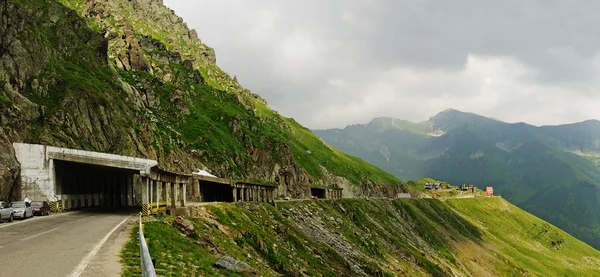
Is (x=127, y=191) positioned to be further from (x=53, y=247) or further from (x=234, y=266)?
(x=234, y=266)

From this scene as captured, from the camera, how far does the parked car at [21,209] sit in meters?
41.4

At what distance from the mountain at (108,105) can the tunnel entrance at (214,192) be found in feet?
38.4

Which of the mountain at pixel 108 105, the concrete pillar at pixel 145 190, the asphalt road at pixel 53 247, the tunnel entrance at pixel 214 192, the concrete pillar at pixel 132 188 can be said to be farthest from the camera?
the tunnel entrance at pixel 214 192

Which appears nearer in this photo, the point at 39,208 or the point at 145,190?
the point at 145,190

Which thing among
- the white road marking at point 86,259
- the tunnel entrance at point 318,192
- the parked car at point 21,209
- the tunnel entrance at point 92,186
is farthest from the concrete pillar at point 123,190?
the tunnel entrance at point 318,192

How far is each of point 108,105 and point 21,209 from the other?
49.1 m

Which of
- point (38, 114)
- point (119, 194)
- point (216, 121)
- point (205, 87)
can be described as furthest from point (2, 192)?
point (205, 87)

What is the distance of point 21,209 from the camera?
137 ft

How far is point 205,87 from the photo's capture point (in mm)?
186375

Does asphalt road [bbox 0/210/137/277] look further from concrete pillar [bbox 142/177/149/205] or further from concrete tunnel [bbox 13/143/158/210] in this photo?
concrete tunnel [bbox 13/143/158/210]

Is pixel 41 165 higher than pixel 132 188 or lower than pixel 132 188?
higher

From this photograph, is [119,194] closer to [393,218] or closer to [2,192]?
[2,192]

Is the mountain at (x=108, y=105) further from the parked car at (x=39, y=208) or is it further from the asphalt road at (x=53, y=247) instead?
the asphalt road at (x=53, y=247)

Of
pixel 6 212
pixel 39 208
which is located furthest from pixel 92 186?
pixel 6 212
